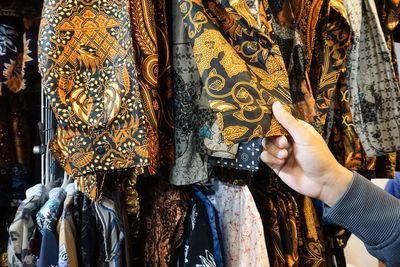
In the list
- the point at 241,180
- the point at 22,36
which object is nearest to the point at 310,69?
the point at 241,180

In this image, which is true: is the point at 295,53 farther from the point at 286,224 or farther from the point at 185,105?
the point at 286,224

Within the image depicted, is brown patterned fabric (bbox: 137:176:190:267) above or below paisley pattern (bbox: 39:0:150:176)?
below

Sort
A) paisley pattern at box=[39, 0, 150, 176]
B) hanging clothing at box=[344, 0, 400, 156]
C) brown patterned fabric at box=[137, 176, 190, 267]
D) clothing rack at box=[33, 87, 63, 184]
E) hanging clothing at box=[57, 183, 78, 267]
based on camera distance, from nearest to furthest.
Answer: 1. paisley pattern at box=[39, 0, 150, 176]
2. hanging clothing at box=[57, 183, 78, 267]
3. brown patterned fabric at box=[137, 176, 190, 267]
4. clothing rack at box=[33, 87, 63, 184]
5. hanging clothing at box=[344, 0, 400, 156]

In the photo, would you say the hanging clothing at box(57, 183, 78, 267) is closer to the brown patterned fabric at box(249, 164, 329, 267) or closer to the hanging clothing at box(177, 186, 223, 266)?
the hanging clothing at box(177, 186, 223, 266)

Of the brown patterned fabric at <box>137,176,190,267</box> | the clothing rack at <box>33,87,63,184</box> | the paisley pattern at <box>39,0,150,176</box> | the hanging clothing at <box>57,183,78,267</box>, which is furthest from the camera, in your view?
the clothing rack at <box>33,87,63,184</box>

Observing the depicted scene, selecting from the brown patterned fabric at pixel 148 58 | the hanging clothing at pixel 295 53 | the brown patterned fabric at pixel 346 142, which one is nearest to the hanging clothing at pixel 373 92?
the brown patterned fabric at pixel 346 142

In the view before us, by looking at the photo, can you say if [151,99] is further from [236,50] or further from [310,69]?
[310,69]

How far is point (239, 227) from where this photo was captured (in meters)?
0.84

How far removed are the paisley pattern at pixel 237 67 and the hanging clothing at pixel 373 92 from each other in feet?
1.55

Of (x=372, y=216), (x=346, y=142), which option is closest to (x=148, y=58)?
(x=372, y=216)

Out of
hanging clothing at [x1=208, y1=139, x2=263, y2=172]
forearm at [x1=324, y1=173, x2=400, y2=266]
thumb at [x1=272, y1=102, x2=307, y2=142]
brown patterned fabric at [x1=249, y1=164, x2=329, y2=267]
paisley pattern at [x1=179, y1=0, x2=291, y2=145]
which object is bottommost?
brown patterned fabric at [x1=249, y1=164, x2=329, y2=267]

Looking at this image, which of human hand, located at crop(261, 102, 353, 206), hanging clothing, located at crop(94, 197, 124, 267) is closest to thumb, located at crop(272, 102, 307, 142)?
human hand, located at crop(261, 102, 353, 206)

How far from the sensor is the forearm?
25.6 inches

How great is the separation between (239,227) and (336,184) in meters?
0.24
